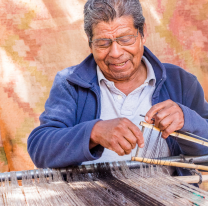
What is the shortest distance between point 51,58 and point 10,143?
2.67 feet

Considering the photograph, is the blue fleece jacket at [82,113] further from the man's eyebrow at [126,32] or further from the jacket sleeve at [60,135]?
the man's eyebrow at [126,32]

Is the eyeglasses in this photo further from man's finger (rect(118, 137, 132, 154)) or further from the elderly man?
man's finger (rect(118, 137, 132, 154))

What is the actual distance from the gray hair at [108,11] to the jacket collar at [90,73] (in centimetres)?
23

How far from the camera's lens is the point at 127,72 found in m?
1.45

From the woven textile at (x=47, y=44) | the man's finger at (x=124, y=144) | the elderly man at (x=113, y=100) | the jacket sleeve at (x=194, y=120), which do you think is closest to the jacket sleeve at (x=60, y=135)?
the elderly man at (x=113, y=100)

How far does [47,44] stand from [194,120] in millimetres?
1498

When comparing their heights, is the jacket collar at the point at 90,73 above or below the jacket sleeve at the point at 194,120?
above

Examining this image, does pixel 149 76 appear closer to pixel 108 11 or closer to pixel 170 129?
pixel 108 11

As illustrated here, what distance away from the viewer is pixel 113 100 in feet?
4.95

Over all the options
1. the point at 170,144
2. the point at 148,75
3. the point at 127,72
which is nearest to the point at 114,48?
the point at 127,72

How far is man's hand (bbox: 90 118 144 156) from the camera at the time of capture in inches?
40.6

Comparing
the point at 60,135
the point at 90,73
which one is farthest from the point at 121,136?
the point at 90,73

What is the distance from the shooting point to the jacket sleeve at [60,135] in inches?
44.6

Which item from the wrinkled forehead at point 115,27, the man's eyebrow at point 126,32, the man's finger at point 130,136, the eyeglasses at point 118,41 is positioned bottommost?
the man's finger at point 130,136
